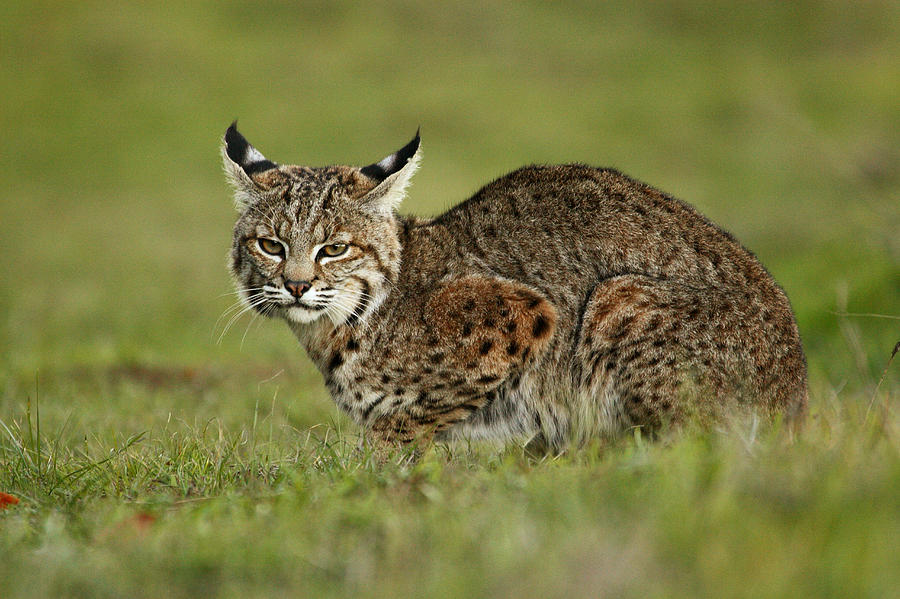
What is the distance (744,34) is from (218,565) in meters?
29.4

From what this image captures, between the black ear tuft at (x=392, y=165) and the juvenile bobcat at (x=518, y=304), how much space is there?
1cm

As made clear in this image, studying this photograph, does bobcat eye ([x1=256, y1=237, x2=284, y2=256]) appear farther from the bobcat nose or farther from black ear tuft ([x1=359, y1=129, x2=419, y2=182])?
black ear tuft ([x1=359, y1=129, x2=419, y2=182])

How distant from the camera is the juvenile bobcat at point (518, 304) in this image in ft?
17.2

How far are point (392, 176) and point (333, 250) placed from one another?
1.89 feet

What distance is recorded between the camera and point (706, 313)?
5285 mm

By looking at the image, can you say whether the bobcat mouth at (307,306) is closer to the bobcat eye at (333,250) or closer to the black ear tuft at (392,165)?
the bobcat eye at (333,250)

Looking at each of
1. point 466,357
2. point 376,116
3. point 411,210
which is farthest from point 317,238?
point 376,116

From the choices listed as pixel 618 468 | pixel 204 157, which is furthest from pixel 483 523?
pixel 204 157

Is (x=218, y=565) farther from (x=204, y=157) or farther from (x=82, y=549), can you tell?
(x=204, y=157)

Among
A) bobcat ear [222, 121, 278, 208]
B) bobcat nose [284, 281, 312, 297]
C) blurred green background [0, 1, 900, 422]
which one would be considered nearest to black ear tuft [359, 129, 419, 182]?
bobcat ear [222, 121, 278, 208]

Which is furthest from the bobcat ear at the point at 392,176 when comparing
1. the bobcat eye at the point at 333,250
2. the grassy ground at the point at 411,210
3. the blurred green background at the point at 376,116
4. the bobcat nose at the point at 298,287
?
the blurred green background at the point at 376,116

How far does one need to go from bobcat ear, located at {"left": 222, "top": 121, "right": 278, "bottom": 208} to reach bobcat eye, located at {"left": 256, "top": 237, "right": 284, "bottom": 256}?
36 cm

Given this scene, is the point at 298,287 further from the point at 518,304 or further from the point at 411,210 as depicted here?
the point at 411,210

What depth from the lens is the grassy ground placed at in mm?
3021
